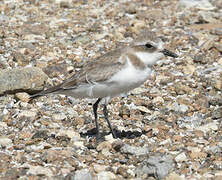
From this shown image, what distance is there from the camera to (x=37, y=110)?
20.8 feet

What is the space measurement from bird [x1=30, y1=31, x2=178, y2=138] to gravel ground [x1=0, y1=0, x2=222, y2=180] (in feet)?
1.77

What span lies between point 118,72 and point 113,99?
157 centimetres

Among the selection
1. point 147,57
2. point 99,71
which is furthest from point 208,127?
point 99,71

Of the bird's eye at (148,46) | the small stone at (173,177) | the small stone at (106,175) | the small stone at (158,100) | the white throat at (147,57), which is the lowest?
the small stone at (158,100)

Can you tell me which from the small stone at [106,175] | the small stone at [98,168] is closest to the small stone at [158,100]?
the small stone at [98,168]

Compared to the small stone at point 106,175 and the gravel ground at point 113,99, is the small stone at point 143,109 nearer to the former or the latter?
the gravel ground at point 113,99

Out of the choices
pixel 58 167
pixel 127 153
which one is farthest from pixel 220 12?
pixel 58 167

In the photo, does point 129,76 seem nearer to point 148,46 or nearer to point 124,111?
point 148,46

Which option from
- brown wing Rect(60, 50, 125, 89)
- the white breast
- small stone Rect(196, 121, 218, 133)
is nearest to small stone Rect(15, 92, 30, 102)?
brown wing Rect(60, 50, 125, 89)

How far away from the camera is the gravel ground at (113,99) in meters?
4.98

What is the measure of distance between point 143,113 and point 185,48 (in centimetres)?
225

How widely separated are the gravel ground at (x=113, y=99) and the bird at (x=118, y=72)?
1.77 feet

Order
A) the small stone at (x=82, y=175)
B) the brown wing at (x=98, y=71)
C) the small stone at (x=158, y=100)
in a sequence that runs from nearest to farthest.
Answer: the small stone at (x=82, y=175) → the brown wing at (x=98, y=71) → the small stone at (x=158, y=100)

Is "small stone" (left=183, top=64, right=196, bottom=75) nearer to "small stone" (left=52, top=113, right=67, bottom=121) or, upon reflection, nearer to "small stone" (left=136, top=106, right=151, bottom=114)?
"small stone" (left=136, top=106, right=151, bottom=114)
